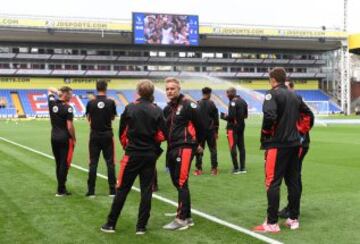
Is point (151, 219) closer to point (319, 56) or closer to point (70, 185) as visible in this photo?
point (70, 185)

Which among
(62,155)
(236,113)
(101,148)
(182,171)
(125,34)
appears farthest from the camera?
(125,34)

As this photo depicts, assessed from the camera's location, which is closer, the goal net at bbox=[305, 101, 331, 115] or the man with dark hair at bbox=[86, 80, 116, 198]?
the man with dark hair at bbox=[86, 80, 116, 198]

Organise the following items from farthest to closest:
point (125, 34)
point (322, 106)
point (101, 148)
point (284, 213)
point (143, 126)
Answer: point (322, 106) → point (125, 34) → point (101, 148) → point (284, 213) → point (143, 126)

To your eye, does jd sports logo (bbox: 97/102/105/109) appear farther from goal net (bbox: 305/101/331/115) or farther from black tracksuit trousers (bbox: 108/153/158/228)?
goal net (bbox: 305/101/331/115)

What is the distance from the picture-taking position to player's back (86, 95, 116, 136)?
901cm

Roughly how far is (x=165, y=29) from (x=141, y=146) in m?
57.6

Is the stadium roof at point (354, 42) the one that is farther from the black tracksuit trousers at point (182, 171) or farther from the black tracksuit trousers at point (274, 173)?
the black tracksuit trousers at point (182, 171)

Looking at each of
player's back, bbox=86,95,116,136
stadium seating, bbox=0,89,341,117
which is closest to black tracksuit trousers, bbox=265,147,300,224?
player's back, bbox=86,95,116,136

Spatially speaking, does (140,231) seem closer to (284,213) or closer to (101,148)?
(284,213)

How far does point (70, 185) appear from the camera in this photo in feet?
35.4

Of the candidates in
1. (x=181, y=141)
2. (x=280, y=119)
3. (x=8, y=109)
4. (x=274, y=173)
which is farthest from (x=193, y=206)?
(x=8, y=109)

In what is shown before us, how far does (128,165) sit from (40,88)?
65.4 m

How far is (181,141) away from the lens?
6973mm

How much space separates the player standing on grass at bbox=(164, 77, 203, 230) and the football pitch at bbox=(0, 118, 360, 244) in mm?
271
